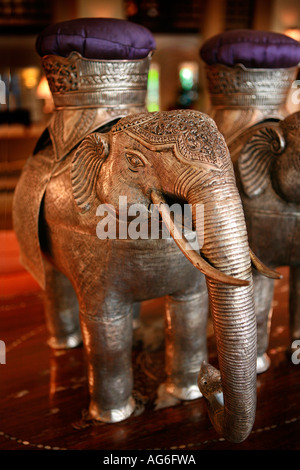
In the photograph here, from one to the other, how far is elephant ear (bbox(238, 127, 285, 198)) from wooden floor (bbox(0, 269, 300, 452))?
0.50m

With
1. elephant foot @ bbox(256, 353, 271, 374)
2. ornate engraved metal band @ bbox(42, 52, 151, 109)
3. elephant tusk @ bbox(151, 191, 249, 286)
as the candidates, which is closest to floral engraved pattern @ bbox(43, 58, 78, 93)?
ornate engraved metal band @ bbox(42, 52, 151, 109)

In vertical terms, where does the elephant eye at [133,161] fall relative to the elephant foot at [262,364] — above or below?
above

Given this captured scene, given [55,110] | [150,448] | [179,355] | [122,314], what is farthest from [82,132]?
[150,448]

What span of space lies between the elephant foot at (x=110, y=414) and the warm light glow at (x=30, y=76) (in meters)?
3.34

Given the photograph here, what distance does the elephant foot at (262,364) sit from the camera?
1212 mm

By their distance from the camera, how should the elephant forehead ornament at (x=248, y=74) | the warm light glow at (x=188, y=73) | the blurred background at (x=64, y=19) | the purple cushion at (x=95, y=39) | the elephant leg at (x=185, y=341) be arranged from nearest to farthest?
the purple cushion at (x=95, y=39) < the elephant leg at (x=185, y=341) < the elephant forehead ornament at (x=248, y=74) < the blurred background at (x=64, y=19) < the warm light glow at (x=188, y=73)

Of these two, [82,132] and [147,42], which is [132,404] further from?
[147,42]

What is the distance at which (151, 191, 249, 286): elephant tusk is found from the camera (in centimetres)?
65

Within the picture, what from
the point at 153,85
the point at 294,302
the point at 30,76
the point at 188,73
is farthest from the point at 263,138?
the point at 153,85

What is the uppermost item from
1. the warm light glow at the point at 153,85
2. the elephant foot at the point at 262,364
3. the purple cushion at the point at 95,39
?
the purple cushion at the point at 95,39

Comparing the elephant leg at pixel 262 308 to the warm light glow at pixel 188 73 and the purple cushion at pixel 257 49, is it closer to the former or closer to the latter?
the purple cushion at pixel 257 49

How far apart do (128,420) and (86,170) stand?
57 cm

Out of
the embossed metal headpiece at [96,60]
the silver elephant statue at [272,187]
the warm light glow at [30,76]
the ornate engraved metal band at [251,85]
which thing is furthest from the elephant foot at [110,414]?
the warm light glow at [30,76]
